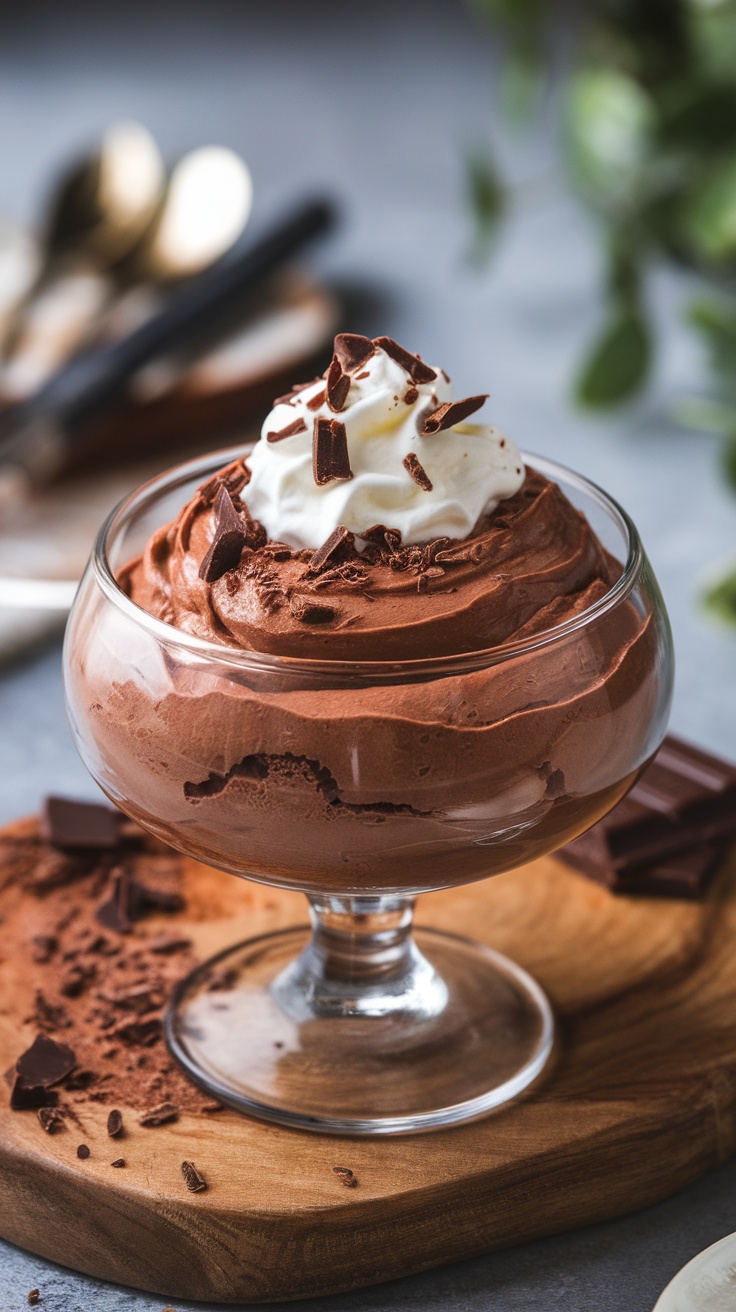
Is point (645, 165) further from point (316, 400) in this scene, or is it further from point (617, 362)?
point (316, 400)

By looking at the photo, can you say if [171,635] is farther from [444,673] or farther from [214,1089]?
[214,1089]

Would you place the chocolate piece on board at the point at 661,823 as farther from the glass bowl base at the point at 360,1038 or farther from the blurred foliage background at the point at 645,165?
the blurred foliage background at the point at 645,165

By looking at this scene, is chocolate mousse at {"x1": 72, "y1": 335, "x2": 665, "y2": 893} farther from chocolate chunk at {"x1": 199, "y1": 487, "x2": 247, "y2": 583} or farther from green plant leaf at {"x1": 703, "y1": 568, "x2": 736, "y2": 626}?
green plant leaf at {"x1": 703, "y1": 568, "x2": 736, "y2": 626}

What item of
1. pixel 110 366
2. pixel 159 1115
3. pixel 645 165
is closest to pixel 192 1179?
pixel 159 1115

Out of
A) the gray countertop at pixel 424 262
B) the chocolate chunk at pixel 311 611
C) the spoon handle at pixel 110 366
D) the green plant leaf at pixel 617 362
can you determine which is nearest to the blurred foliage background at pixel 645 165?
the green plant leaf at pixel 617 362

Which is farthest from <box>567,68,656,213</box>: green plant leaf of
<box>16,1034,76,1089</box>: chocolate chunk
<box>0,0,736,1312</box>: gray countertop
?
<box>16,1034,76,1089</box>: chocolate chunk

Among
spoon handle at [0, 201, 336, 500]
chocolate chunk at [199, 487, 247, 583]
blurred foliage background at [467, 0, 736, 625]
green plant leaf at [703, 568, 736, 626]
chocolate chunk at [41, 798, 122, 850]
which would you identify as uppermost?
chocolate chunk at [199, 487, 247, 583]
